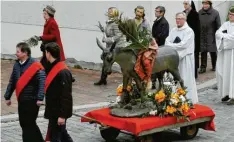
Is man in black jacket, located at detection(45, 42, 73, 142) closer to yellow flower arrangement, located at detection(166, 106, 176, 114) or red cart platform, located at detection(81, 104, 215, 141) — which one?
red cart platform, located at detection(81, 104, 215, 141)

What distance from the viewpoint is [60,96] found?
7.31 meters

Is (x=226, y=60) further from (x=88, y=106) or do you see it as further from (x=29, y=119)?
(x=29, y=119)

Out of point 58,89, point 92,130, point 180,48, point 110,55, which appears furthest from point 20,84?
point 180,48

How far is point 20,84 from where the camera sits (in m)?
7.50

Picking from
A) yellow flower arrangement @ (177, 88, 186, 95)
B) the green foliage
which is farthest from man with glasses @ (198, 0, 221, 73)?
the green foliage

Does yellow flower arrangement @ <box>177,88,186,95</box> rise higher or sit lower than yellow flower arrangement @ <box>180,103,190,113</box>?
higher

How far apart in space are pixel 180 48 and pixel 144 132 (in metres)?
2.91

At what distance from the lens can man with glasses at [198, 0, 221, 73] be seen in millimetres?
14844

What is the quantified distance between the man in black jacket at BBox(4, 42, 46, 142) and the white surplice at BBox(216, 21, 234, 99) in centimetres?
509

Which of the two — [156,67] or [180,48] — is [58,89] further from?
[180,48]

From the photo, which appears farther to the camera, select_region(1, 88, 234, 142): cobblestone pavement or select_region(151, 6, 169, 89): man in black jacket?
select_region(151, 6, 169, 89): man in black jacket

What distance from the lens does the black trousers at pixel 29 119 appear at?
7477 mm

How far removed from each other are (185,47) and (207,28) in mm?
4638

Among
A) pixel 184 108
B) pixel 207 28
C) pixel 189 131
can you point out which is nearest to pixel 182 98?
pixel 184 108
